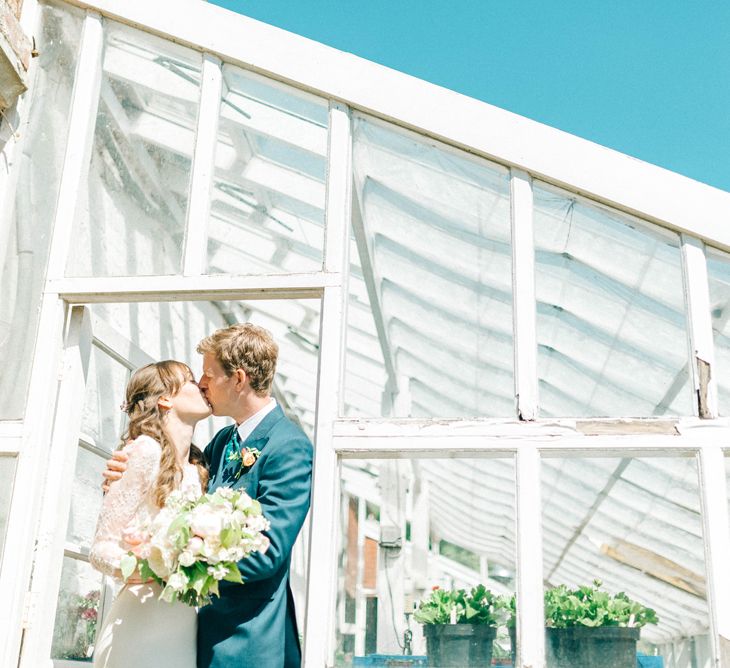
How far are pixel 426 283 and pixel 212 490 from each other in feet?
2.84

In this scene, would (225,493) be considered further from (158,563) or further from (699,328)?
(699,328)

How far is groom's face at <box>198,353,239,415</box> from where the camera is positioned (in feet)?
8.71

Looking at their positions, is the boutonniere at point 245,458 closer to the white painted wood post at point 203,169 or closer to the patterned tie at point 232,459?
the patterned tie at point 232,459

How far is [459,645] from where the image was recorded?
2.35 meters

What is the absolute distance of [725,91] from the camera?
3.32 metres

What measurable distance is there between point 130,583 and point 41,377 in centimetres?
71

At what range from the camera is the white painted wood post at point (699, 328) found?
2420 mm

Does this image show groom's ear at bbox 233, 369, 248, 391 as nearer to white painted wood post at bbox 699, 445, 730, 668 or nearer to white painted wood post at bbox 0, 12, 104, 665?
white painted wood post at bbox 0, 12, 104, 665

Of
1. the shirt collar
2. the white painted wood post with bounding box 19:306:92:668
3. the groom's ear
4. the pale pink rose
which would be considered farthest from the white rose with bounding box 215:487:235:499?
the white painted wood post with bounding box 19:306:92:668

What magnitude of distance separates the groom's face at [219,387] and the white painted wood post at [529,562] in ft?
2.75

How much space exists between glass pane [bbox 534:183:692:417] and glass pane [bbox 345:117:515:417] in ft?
0.38

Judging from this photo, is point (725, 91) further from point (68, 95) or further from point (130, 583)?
point (130, 583)

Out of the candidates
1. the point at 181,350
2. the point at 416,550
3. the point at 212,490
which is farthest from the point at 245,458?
the point at 181,350

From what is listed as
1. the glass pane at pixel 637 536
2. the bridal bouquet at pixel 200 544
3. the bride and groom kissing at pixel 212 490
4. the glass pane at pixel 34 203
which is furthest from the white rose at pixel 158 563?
the glass pane at pixel 637 536
